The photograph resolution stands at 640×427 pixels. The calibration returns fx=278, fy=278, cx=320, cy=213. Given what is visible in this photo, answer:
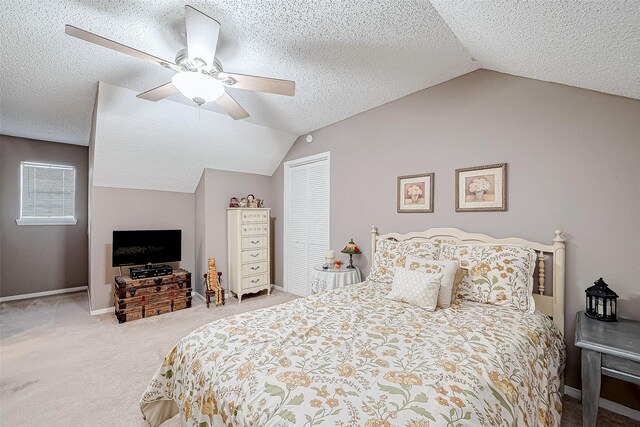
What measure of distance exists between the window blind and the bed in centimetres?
451

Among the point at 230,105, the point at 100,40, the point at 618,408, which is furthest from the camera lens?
the point at 230,105

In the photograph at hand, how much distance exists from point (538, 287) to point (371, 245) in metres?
1.59

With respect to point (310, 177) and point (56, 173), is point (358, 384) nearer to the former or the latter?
point (310, 177)

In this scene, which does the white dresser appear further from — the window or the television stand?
the window

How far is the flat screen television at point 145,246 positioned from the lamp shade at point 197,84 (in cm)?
263

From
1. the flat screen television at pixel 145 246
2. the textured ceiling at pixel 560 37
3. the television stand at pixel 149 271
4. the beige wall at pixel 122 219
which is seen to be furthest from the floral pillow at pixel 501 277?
the beige wall at pixel 122 219

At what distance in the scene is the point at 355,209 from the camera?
355cm

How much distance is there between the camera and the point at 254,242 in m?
4.33

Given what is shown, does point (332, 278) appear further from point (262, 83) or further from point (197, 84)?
point (197, 84)

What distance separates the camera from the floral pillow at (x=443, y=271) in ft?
6.59

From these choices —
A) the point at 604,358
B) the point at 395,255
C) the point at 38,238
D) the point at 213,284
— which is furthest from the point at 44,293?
the point at 604,358

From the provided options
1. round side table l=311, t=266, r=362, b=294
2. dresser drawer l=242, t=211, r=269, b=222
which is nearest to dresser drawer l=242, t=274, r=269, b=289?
dresser drawer l=242, t=211, r=269, b=222

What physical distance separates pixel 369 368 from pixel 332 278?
193 centimetres

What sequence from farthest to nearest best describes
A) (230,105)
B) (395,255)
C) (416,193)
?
(416,193) < (395,255) < (230,105)
